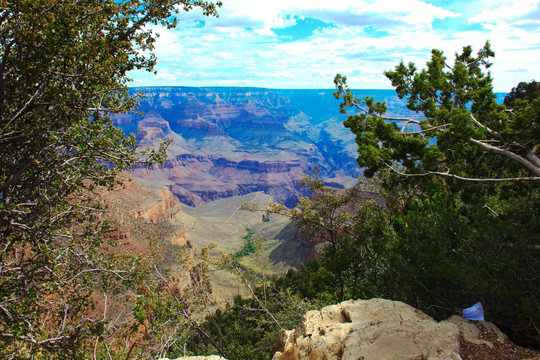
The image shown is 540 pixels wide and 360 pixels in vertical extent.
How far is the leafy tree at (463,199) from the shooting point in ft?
29.6

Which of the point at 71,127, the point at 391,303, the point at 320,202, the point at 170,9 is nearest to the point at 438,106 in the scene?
the point at 320,202

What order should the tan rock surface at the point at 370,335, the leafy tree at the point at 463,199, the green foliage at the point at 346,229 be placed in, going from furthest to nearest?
1. the green foliage at the point at 346,229
2. the leafy tree at the point at 463,199
3. the tan rock surface at the point at 370,335

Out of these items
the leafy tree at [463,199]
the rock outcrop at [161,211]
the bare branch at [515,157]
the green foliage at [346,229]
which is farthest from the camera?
the rock outcrop at [161,211]

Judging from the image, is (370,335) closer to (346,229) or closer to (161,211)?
(346,229)

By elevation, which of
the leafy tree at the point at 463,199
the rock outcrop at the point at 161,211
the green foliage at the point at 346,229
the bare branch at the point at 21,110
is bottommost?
the rock outcrop at the point at 161,211

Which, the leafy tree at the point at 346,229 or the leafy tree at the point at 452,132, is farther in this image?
the leafy tree at the point at 346,229

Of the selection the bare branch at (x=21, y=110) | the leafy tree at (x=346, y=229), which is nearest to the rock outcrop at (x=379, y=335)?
the leafy tree at (x=346, y=229)

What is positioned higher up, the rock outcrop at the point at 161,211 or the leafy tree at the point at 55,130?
the leafy tree at the point at 55,130

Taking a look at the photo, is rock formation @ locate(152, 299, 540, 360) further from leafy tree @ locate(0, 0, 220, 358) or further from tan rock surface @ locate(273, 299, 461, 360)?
leafy tree @ locate(0, 0, 220, 358)

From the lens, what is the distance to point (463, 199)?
42.5ft

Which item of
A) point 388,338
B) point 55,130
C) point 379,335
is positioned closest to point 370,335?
point 379,335

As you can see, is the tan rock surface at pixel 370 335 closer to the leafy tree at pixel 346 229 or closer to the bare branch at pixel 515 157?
the leafy tree at pixel 346 229

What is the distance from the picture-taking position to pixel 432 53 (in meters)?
17.0

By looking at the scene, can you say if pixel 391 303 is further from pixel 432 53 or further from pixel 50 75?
pixel 432 53
